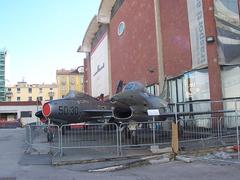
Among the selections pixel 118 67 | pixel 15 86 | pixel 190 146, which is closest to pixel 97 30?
pixel 118 67

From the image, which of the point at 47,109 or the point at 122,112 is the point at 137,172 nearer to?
the point at 122,112

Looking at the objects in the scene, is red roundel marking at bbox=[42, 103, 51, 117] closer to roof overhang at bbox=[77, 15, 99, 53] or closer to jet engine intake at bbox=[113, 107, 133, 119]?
jet engine intake at bbox=[113, 107, 133, 119]

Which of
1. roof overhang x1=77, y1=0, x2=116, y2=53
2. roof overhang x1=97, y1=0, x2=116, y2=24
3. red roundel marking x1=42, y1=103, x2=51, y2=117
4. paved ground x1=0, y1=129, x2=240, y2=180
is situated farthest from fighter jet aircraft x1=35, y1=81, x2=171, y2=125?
roof overhang x1=77, y1=0, x2=116, y2=53

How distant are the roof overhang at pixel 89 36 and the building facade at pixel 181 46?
1243 centimetres

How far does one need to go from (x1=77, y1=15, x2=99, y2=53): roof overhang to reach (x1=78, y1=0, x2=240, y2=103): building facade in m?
12.4

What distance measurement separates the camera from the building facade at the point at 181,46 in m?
18.6

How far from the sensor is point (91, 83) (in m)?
59.0

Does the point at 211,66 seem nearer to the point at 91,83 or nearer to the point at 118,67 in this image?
the point at 118,67

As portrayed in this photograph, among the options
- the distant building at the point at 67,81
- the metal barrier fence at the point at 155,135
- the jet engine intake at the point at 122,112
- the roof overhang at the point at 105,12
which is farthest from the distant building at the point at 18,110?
the metal barrier fence at the point at 155,135

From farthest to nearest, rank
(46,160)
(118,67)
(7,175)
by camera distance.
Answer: (118,67)
(46,160)
(7,175)

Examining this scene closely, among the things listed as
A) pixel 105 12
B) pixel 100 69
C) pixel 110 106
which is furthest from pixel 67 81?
pixel 110 106

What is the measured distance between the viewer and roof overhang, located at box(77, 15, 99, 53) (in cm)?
5181

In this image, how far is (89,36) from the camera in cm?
5669

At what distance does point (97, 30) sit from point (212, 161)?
44.2 meters
